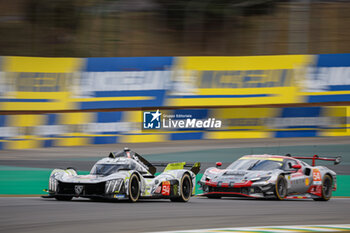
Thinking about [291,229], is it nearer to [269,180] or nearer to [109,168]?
[109,168]

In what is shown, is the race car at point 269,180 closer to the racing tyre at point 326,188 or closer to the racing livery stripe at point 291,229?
the racing tyre at point 326,188

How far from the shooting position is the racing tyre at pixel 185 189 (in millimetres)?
12891

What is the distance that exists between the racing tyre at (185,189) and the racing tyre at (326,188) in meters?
3.33

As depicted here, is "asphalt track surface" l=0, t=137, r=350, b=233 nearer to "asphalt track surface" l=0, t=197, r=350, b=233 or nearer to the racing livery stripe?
"asphalt track surface" l=0, t=197, r=350, b=233

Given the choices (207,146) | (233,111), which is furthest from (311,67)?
(207,146)

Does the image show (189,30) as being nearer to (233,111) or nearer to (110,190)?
(233,111)

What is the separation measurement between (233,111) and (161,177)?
8.02 m

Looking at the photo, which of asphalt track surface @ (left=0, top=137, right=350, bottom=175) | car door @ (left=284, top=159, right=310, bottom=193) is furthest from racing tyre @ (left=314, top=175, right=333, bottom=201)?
asphalt track surface @ (left=0, top=137, right=350, bottom=175)

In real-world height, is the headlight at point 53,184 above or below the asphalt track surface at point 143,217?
above

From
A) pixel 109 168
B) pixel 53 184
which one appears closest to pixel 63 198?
pixel 53 184

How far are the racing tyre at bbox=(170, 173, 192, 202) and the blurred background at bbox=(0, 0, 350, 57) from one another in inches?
453

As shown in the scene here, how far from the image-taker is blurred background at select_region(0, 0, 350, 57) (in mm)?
24703

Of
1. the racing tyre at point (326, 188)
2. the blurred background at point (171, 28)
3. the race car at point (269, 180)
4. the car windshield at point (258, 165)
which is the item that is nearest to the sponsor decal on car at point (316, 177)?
the race car at point (269, 180)

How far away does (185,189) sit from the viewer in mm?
13203
